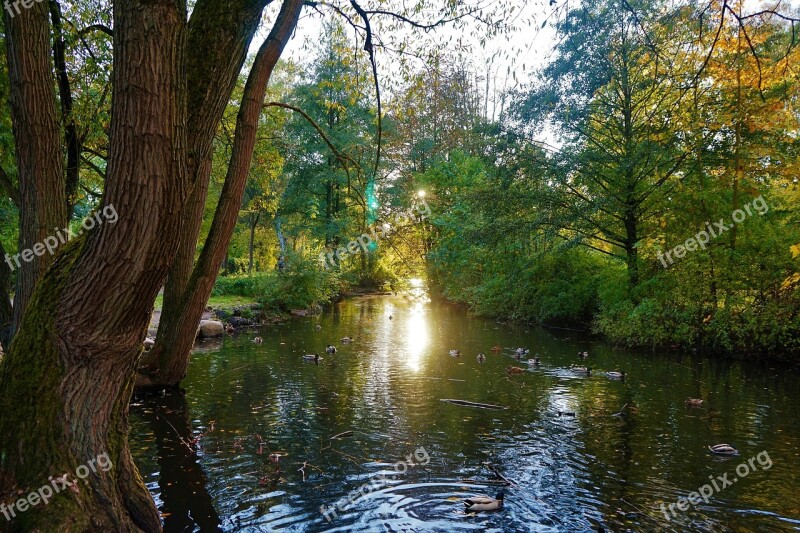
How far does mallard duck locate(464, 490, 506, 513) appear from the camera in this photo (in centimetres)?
501

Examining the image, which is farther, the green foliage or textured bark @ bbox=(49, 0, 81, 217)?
the green foliage

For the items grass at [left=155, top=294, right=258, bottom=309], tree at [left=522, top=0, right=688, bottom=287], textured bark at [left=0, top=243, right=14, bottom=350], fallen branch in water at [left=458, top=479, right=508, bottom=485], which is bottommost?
fallen branch in water at [left=458, top=479, right=508, bottom=485]

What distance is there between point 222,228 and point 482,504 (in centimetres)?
454

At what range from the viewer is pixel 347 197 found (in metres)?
12.5

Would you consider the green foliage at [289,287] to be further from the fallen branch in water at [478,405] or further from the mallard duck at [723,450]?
the mallard duck at [723,450]

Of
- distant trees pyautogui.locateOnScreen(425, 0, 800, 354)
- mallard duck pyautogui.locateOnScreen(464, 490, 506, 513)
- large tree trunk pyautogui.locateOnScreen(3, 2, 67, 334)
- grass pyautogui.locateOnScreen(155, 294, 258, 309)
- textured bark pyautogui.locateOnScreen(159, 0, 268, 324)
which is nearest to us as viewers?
textured bark pyautogui.locateOnScreen(159, 0, 268, 324)

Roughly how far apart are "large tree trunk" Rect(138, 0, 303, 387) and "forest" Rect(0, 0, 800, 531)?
0.13 feet

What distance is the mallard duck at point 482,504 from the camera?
5.01m

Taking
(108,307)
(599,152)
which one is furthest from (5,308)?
(599,152)

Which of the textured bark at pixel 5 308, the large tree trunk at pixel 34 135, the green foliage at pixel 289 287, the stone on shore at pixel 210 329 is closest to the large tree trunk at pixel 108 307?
the large tree trunk at pixel 34 135

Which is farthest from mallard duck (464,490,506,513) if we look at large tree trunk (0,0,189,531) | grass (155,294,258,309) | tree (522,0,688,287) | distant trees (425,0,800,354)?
grass (155,294,258,309)

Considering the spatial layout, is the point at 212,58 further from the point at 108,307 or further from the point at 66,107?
the point at 66,107

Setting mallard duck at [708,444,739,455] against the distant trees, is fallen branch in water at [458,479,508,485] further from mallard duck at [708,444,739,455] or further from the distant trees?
the distant trees

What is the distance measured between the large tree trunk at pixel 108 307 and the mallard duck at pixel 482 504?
3133mm
